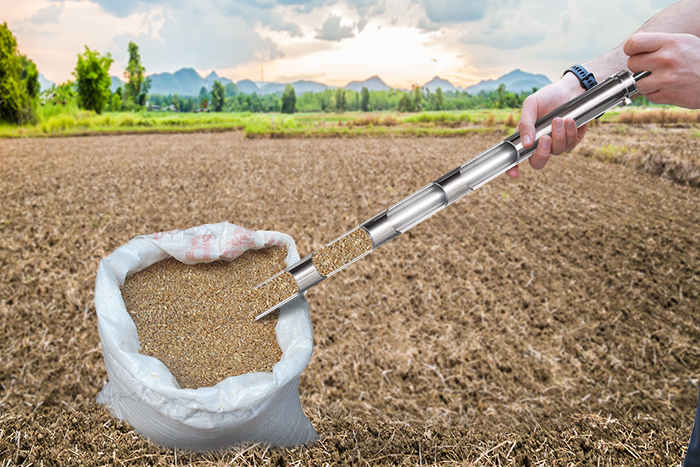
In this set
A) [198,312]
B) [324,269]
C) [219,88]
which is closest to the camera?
[324,269]

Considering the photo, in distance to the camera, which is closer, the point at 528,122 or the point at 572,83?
the point at 528,122

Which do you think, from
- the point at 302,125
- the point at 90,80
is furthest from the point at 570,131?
the point at 90,80

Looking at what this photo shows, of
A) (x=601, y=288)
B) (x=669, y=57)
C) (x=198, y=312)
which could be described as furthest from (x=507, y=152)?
→ (x=601, y=288)

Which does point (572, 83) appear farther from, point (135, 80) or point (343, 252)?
point (135, 80)

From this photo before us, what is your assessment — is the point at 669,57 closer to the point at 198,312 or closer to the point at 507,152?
the point at 507,152

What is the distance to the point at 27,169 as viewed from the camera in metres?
6.12

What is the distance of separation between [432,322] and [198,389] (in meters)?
1.86

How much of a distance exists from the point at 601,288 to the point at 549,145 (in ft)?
7.70

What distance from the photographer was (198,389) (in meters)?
1.19

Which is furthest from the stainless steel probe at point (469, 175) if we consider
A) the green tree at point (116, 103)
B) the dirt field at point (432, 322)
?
the green tree at point (116, 103)

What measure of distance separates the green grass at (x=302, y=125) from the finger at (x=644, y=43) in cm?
1044

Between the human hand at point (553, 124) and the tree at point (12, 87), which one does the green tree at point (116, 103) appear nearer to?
the tree at point (12, 87)

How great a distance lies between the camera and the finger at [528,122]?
139 centimetres

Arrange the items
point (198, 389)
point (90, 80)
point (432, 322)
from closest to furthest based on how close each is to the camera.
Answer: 1. point (198, 389)
2. point (432, 322)
3. point (90, 80)
